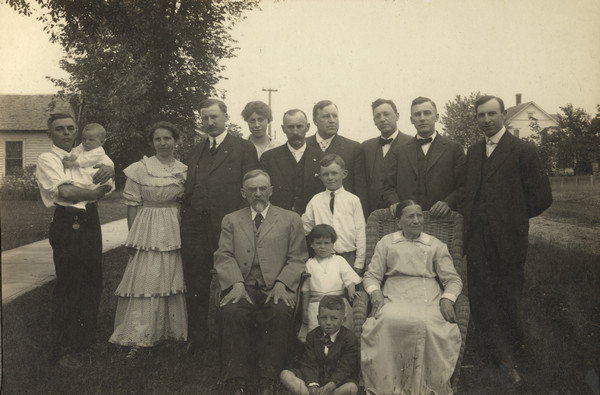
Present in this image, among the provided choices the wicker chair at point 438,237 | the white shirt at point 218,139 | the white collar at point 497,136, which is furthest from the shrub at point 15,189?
the white collar at point 497,136

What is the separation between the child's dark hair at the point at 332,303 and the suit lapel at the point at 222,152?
154 cm

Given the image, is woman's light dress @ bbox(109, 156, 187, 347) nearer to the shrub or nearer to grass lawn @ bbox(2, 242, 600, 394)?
grass lawn @ bbox(2, 242, 600, 394)

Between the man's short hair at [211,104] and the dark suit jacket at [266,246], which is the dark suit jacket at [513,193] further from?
the man's short hair at [211,104]

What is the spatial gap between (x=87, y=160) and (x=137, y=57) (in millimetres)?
2546

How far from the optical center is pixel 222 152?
4.37 metres

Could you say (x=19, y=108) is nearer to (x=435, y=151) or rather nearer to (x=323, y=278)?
(x=323, y=278)

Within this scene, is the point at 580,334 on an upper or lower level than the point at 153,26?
lower

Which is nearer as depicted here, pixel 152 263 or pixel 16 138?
pixel 152 263

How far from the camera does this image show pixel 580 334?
411 cm

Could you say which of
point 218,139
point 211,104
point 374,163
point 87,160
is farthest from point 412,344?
point 87,160

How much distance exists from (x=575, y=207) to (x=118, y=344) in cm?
501

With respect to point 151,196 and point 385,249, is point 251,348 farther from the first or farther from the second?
point 151,196

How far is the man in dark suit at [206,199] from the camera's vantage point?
4.31 metres

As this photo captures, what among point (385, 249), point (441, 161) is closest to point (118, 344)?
point (385, 249)
